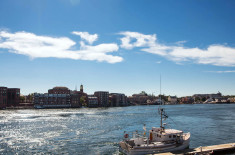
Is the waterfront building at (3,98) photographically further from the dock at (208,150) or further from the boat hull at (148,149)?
the dock at (208,150)

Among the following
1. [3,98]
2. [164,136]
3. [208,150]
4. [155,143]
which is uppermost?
[3,98]

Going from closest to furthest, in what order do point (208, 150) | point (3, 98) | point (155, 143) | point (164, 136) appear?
point (208, 150) → point (155, 143) → point (164, 136) → point (3, 98)

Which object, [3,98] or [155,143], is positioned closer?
[155,143]

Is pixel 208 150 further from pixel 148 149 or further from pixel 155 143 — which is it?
pixel 148 149

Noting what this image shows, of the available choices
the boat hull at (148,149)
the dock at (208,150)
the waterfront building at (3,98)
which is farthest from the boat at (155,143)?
the waterfront building at (3,98)

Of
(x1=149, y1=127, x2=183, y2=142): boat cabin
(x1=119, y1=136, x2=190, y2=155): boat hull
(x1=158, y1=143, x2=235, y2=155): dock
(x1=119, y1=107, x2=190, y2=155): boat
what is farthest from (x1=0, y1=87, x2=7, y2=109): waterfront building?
(x1=158, y1=143, x2=235, y2=155): dock

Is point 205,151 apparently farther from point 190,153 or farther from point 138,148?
point 138,148

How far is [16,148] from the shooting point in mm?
41125

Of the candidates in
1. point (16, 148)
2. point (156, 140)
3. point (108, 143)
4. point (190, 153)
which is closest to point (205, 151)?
point (190, 153)

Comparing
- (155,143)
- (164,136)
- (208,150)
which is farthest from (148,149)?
(208,150)

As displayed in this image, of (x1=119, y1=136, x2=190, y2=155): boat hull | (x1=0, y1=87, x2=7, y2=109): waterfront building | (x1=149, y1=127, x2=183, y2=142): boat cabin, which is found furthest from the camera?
(x1=0, y1=87, x2=7, y2=109): waterfront building

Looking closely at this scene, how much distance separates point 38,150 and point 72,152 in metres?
7.27

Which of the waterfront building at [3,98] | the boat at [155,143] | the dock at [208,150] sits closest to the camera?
the dock at [208,150]

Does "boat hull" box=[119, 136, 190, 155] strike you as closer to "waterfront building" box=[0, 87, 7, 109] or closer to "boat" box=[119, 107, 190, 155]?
"boat" box=[119, 107, 190, 155]
